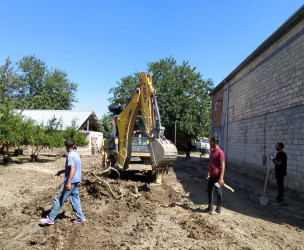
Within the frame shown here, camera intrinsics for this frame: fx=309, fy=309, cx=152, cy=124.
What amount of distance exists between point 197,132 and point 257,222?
28643 mm

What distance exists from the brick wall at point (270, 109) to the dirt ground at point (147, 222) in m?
1.97

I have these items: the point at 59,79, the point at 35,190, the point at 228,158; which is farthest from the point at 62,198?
the point at 59,79

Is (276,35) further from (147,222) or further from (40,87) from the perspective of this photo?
(40,87)

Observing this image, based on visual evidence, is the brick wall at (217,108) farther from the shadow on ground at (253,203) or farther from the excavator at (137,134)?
the excavator at (137,134)

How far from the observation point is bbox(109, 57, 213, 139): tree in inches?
1368

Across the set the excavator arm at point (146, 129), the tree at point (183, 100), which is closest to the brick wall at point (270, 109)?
the excavator arm at point (146, 129)

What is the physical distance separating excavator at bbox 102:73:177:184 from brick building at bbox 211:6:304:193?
4.79 m

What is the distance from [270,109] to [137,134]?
18.9 feet

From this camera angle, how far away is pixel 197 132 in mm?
35219

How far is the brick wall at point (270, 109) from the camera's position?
10.3 m

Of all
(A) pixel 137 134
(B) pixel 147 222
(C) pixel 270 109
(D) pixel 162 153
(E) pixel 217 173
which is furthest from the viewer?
(C) pixel 270 109

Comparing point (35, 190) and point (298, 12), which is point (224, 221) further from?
point (298, 12)

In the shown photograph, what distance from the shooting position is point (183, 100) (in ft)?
→ 115

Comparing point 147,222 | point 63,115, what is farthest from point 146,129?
point 63,115
